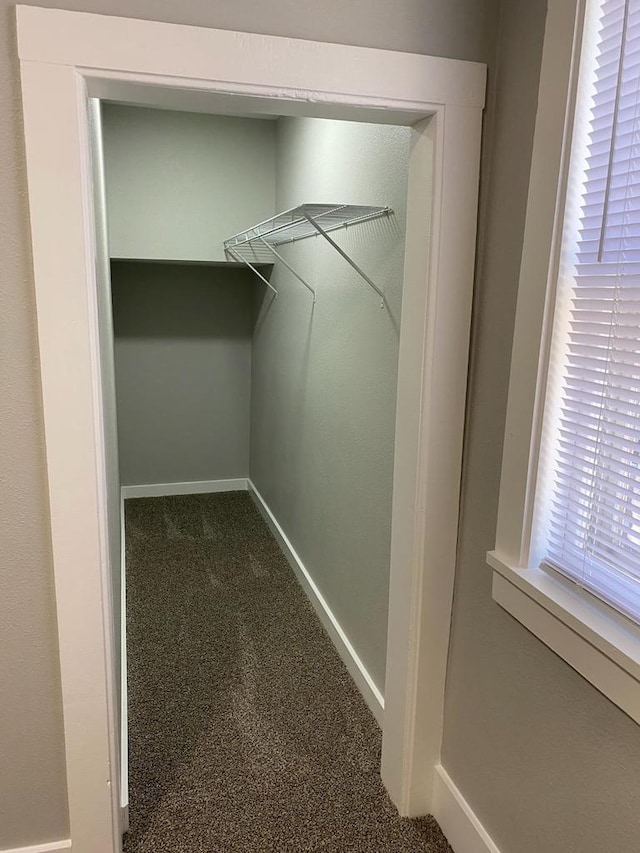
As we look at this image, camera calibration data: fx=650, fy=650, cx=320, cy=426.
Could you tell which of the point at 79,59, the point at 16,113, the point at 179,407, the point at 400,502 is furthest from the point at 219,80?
the point at 179,407

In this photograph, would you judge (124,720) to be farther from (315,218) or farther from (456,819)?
(315,218)

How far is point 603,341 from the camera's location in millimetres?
1149

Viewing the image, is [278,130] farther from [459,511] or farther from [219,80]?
[459,511]

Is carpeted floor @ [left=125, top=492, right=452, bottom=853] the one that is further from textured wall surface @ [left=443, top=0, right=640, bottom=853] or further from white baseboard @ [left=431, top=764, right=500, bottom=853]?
textured wall surface @ [left=443, top=0, right=640, bottom=853]

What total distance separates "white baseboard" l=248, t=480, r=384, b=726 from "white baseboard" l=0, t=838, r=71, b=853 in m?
1.00

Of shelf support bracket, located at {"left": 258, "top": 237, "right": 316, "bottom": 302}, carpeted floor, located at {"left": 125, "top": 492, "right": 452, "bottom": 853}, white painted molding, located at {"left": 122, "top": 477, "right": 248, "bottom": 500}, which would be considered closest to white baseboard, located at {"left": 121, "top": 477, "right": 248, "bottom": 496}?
white painted molding, located at {"left": 122, "top": 477, "right": 248, "bottom": 500}

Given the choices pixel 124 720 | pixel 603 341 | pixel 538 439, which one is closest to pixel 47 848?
pixel 124 720

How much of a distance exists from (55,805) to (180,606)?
1344 millimetres

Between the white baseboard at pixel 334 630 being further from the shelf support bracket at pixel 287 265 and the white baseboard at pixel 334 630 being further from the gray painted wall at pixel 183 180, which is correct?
the gray painted wall at pixel 183 180

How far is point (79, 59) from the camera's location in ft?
4.00

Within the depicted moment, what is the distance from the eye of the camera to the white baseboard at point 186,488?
14.0 feet

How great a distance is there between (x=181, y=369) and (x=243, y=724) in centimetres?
254

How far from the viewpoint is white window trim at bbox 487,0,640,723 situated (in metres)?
1.11

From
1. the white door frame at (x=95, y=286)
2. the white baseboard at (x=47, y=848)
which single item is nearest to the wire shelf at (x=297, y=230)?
the white door frame at (x=95, y=286)
